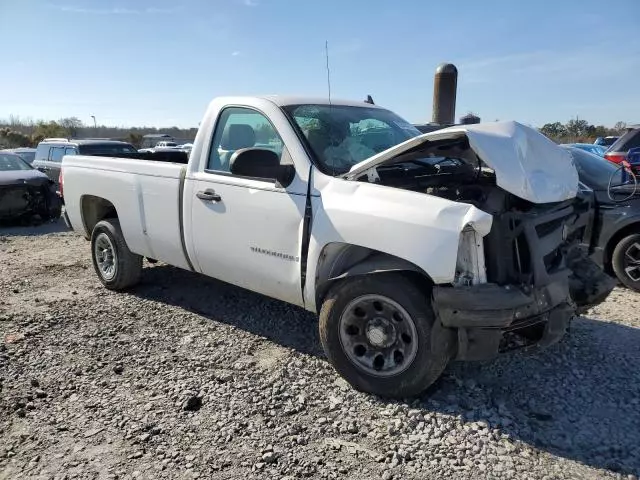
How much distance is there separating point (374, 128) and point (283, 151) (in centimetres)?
96

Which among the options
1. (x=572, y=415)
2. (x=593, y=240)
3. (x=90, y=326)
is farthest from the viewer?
(x=593, y=240)

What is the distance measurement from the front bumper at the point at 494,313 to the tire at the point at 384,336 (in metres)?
0.14

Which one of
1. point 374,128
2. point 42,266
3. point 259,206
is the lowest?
point 42,266

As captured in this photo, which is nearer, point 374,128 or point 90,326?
point 374,128

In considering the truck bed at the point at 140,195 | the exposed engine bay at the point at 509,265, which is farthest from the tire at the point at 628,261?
the truck bed at the point at 140,195

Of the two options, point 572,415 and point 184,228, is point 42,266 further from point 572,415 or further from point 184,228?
point 572,415

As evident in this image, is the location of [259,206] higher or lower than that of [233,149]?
lower

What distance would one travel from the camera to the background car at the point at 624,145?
8578 mm

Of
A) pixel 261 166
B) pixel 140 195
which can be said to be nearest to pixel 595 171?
pixel 261 166

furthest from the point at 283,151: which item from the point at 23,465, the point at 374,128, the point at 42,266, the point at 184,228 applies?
the point at 42,266

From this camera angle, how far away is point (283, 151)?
383 cm

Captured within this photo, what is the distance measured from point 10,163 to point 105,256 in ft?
24.9

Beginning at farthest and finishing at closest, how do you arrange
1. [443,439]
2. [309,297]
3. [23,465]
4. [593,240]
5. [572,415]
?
[593,240] → [309,297] → [572,415] → [443,439] → [23,465]

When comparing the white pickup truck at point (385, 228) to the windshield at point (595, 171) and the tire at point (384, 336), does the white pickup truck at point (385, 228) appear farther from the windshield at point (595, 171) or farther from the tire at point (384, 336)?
the windshield at point (595, 171)
